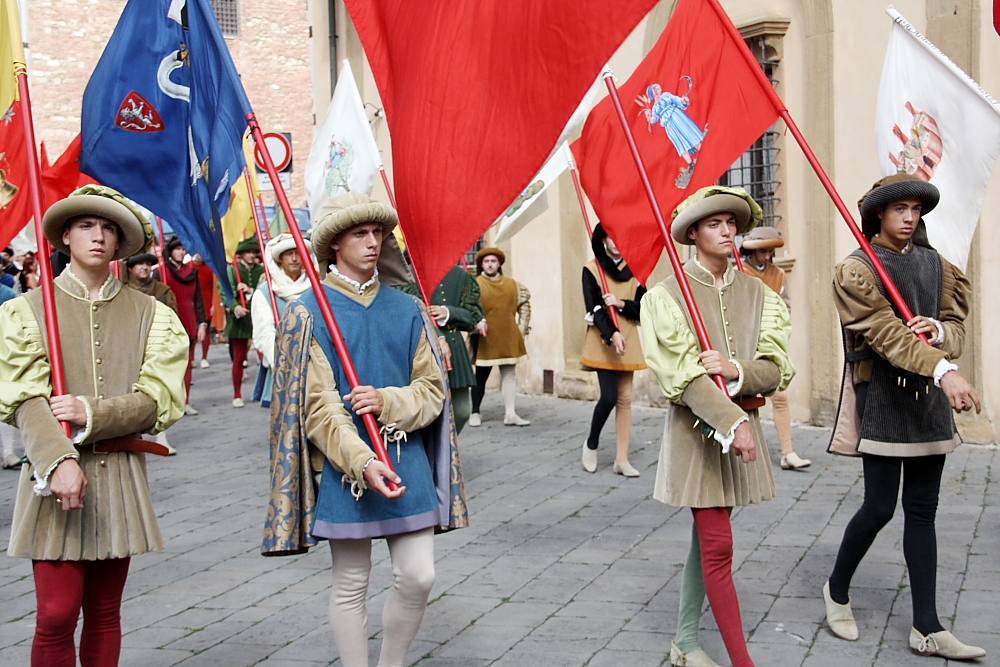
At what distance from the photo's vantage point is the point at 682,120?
507cm

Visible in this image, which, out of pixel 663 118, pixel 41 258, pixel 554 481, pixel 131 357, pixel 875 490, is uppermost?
pixel 663 118

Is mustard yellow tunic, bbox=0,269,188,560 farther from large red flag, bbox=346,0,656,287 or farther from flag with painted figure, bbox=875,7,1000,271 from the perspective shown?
flag with painted figure, bbox=875,7,1000,271

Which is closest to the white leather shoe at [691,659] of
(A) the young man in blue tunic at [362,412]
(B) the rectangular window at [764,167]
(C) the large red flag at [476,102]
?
(A) the young man in blue tunic at [362,412]

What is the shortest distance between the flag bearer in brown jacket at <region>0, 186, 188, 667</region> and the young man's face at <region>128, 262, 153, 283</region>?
20.8 feet

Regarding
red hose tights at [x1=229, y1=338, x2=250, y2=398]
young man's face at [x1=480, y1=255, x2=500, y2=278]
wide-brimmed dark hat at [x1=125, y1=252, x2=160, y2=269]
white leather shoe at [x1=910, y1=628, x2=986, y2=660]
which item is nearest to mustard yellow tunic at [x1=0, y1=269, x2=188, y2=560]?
white leather shoe at [x1=910, y1=628, x2=986, y2=660]

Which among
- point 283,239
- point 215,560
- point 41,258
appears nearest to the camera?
point 41,258

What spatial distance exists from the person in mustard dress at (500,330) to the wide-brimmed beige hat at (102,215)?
7.28m

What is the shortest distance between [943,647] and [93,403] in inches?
124

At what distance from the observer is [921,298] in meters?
4.48

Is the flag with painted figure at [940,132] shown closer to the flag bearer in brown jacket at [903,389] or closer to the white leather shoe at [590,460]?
the flag bearer in brown jacket at [903,389]

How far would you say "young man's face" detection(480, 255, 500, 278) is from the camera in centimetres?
1126

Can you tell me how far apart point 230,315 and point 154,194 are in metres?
8.25

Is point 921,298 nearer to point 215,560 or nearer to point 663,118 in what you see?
point 663,118

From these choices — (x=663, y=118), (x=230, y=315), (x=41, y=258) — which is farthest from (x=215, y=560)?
(x=230, y=315)
